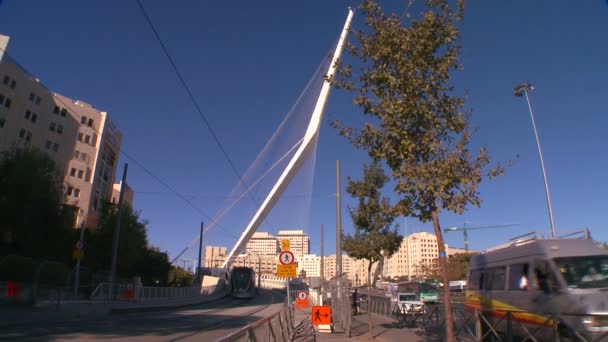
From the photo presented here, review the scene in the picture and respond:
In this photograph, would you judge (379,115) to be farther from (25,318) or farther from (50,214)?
(50,214)

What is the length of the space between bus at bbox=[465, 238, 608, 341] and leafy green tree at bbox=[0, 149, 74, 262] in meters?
37.6

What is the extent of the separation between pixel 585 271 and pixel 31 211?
4025 centimetres

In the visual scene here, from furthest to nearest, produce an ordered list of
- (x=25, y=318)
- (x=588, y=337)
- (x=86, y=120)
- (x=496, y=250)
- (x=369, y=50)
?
(x=86, y=120) → (x=25, y=318) → (x=496, y=250) → (x=369, y=50) → (x=588, y=337)

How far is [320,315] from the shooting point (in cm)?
1653

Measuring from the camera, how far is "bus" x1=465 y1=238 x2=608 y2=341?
929 centimetres

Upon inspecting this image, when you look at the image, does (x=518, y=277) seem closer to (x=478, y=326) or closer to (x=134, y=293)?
(x=478, y=326)

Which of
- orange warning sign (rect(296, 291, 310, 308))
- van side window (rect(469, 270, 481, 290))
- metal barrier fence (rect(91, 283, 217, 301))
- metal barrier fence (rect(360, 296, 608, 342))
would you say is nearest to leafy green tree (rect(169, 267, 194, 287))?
metal barrier fence (rect(91, 283, 217, 301))

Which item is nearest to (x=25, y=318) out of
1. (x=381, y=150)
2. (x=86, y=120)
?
(x=381, y=150)

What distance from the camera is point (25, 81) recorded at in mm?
57156

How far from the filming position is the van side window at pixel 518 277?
11523 mm

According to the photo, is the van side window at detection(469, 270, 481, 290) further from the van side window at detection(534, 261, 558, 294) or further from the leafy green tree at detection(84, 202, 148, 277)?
the leafy green tree at detection(84, 202, 148, 277)

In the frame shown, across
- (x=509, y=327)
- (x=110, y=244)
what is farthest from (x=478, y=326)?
(x=110, y=244)

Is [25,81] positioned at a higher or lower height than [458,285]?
higher

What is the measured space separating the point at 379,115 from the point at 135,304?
26920 mm
